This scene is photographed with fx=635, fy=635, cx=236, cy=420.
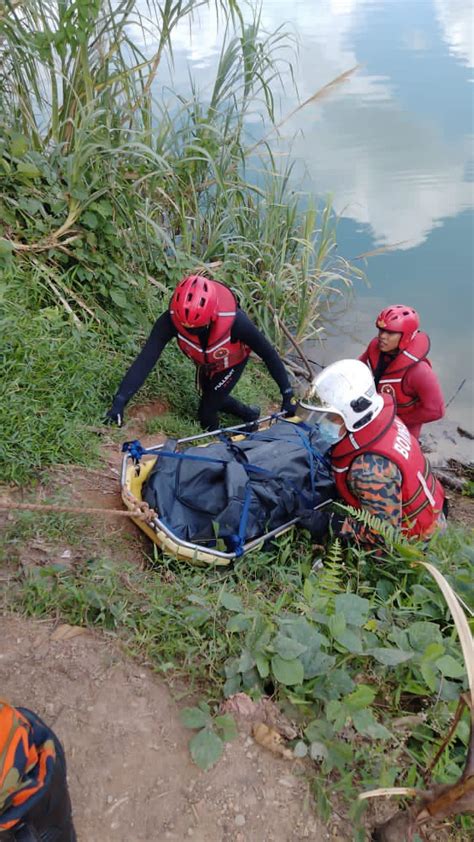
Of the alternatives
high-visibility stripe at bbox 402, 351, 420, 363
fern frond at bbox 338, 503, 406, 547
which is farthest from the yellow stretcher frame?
high-visibility stripe at bbox 402, 351, 420, 363

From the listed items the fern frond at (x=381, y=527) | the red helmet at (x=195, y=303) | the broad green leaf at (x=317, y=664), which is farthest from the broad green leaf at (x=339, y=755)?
the red helmet at (x=195, y=303)

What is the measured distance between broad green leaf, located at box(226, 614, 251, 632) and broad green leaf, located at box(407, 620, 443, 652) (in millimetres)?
573

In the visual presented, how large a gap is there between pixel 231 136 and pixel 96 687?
487cm

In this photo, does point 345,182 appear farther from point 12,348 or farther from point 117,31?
point 12,348

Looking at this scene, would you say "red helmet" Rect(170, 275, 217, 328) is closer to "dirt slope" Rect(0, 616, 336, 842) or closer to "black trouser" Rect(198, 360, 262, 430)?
"black trouser" Rect(198, 360, 262, 430)

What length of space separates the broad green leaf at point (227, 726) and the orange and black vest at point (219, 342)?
2.53 meters

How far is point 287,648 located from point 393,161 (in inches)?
416

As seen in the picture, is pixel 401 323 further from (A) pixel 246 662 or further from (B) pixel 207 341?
(A) pixel 246 662

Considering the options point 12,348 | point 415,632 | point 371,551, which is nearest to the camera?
point 415,632

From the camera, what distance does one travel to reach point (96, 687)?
2.07 meters

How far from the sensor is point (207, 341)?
415cm

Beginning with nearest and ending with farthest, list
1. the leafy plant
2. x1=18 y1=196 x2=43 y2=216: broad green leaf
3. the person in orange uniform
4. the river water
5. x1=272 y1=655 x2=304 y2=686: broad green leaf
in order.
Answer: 1. the leafy plant
2. x1=272 y1=655 x2=304 y2=686: broad green leaf
3. the person in orange uniform
4. x1=18 y1=196 x2=43 y2=216: broad green leaf
5. the river water

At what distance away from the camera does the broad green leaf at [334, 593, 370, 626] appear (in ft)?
7.11

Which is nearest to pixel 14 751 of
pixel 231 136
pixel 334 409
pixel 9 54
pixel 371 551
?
pixel 371 551
